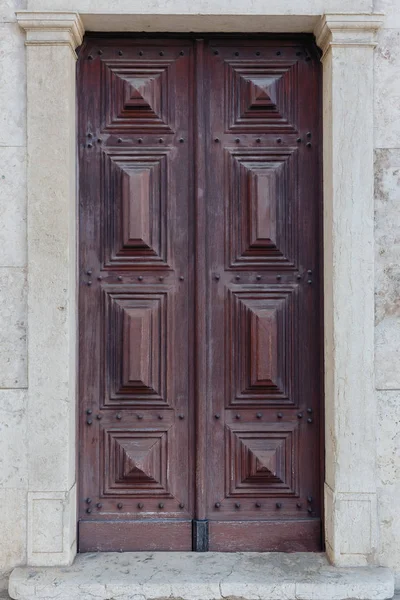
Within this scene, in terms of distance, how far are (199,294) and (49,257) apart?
87 cm

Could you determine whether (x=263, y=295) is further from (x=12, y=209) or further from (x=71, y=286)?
(x=12, y=209)

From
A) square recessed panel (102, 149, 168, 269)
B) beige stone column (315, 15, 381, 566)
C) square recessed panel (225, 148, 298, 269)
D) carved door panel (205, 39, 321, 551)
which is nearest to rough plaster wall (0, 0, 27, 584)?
square recessed panel (102, 149, 168, 269)

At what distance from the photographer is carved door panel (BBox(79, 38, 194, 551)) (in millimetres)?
3854

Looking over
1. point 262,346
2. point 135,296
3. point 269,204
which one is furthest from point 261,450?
point 269,204

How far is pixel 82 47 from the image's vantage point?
388 cm

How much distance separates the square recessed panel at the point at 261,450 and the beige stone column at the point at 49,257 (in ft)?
3.07

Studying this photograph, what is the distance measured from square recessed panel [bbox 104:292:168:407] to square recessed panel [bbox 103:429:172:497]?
19 centimetres

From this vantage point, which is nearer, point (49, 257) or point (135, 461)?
point (49, 257)

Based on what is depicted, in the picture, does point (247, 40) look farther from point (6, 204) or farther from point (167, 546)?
point (167, 546)

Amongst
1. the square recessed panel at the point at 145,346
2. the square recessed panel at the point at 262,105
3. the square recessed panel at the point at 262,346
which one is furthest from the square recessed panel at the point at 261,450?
the square recessed panel at the point at 262,105

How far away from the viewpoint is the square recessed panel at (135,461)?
3.86 metres

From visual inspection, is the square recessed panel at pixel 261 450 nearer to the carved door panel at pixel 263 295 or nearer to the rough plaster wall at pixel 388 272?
the carved door panel at pixel 263 295

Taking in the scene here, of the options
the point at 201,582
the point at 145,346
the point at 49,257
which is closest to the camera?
the point at 201,582

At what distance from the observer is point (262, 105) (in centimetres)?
391
